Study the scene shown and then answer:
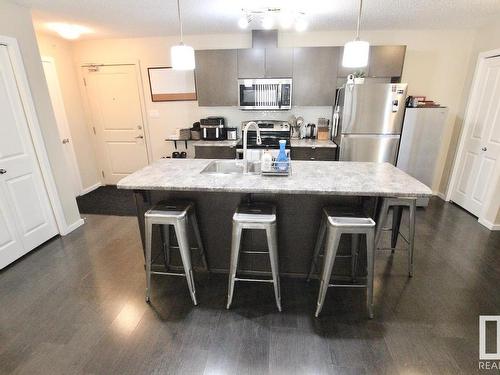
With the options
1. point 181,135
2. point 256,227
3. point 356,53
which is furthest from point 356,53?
point 181,135

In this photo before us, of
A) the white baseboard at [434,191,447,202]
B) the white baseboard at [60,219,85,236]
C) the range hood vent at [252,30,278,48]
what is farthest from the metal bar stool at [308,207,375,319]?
the white baseboard at [434,191,447,202]

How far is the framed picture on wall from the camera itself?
422 centimetres

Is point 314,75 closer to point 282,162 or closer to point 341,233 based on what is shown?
point 282,162

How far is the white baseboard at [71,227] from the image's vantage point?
3.09 metres

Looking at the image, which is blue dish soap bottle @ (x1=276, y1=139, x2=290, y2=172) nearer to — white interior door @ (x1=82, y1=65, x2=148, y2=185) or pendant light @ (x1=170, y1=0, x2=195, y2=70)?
pendant light @ (x1=170, y1=0, x2=195, y2=70)

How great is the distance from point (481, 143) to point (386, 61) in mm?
1681

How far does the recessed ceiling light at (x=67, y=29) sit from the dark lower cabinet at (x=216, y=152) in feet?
7.22

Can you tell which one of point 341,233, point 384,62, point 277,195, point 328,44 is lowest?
point 341,233

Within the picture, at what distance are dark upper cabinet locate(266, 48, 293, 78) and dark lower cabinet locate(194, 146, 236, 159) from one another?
1241 millimetres

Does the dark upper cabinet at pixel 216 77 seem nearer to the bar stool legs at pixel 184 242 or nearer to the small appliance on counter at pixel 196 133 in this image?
the small appliance on counter at pixel 196 133

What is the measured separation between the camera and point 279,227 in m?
2.18

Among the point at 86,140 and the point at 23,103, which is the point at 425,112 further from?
the point at 86,140

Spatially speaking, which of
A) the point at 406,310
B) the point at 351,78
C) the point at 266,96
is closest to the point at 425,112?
the point at 351,78

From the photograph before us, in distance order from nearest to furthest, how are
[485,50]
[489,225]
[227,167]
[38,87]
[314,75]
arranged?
1. [227,167]
2. [38,87]
3. [489,225]
4. [485,50]
5. [314,75]
